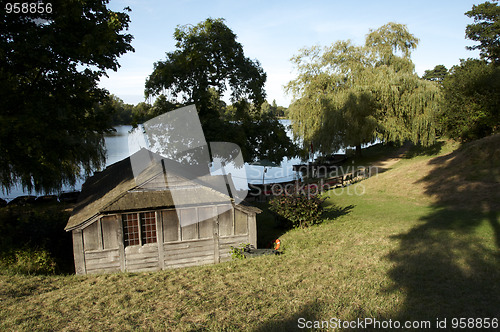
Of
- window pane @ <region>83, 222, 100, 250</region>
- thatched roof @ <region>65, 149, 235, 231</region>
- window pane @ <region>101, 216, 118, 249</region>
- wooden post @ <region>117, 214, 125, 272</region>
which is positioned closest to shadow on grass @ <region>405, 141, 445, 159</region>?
thatched roof @ <region>65, 149, 235, 231</region>

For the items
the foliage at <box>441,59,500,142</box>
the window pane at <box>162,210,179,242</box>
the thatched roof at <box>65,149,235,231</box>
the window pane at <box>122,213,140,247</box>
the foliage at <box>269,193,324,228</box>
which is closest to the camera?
the thatched roof at <box>65,149,235,231</box>

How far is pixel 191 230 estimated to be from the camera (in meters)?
13.3

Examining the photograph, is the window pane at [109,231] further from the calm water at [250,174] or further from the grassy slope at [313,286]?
the calm water at [250,174]

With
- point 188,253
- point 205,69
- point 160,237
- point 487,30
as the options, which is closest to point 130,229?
point 160,237

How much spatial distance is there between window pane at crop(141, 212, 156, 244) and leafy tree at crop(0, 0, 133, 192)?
486 cm

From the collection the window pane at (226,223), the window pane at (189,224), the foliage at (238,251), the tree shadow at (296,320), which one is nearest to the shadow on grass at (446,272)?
the tree shadow at (296,320)

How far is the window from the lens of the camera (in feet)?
41.5

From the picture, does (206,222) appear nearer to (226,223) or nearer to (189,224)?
(189,224)

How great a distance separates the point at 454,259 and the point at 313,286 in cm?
468

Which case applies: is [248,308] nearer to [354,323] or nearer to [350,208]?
[354,323]

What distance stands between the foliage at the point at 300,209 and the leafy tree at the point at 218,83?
7.59 meters

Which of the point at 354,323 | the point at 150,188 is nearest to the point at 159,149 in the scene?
the point at 150,188

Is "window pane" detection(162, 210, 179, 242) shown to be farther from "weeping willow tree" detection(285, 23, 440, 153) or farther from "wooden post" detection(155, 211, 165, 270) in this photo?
"weeping willow tree" detection(285, 23, 440, 153)

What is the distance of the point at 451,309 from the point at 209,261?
→ 875 cm
